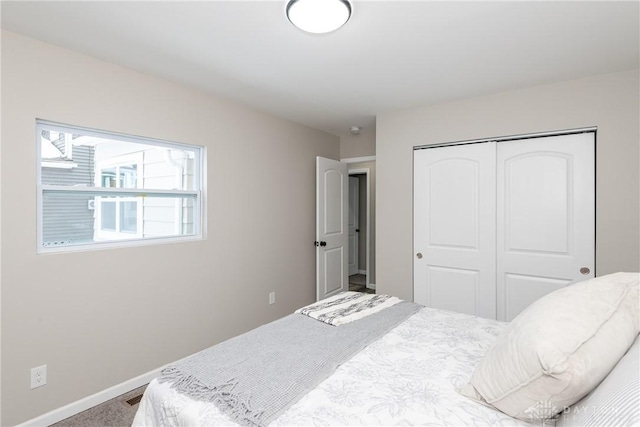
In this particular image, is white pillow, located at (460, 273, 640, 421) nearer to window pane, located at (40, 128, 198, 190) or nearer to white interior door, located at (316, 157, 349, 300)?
window pane, located at (40, 128, 198, 190)

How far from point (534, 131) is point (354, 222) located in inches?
150

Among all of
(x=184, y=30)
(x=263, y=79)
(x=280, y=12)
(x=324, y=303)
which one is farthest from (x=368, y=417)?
(x=263, y=79)

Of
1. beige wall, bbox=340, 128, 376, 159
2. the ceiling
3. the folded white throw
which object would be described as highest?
the ceiling

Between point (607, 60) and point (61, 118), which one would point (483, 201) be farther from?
point (61, 118)

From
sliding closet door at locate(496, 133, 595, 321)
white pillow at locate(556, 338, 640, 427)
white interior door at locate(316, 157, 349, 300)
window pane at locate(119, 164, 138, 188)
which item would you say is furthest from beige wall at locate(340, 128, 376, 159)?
white pillow at locate(556, 338, 640, 427)

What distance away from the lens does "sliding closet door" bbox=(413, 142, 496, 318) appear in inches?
117

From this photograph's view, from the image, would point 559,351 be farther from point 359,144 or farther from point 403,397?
point 359,144

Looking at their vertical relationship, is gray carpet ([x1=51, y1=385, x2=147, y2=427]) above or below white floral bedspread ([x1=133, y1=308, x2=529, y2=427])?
below

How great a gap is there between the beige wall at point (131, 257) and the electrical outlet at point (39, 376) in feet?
0.10

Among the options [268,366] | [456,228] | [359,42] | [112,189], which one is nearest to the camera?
[268,366]

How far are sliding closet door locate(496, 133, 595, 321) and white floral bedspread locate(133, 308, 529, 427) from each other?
1536mm

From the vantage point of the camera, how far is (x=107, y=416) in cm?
213

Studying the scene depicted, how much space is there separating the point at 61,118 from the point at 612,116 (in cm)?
391

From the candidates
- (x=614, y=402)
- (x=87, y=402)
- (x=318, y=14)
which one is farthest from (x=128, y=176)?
(x=614, y=402)
